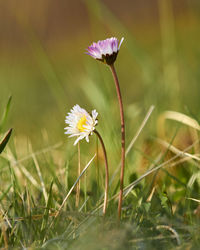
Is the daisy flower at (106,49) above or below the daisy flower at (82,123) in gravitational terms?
above

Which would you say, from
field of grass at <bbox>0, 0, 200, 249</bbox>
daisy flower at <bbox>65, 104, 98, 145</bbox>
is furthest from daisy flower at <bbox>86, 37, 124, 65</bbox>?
field of grass at <bbox>0, 0, 200, 249</bbox>

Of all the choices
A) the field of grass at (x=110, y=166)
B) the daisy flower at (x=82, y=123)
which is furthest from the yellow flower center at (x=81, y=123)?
the field of grass at (x=110, y=166)

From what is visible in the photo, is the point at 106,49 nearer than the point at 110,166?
Yes

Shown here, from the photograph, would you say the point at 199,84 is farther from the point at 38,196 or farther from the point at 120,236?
the point at 120,236

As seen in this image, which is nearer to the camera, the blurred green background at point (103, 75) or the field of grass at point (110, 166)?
the field of grass at point (110, 166)

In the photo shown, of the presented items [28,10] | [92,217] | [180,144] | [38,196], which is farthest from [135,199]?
[28,10]

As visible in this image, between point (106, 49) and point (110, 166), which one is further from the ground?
point (106, 49)

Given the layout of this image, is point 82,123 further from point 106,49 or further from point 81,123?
point 106,49

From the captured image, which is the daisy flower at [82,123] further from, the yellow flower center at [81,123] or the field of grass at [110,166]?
the field of grass at [110,166]

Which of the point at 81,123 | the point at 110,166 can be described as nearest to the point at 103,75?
the point at 110,166
